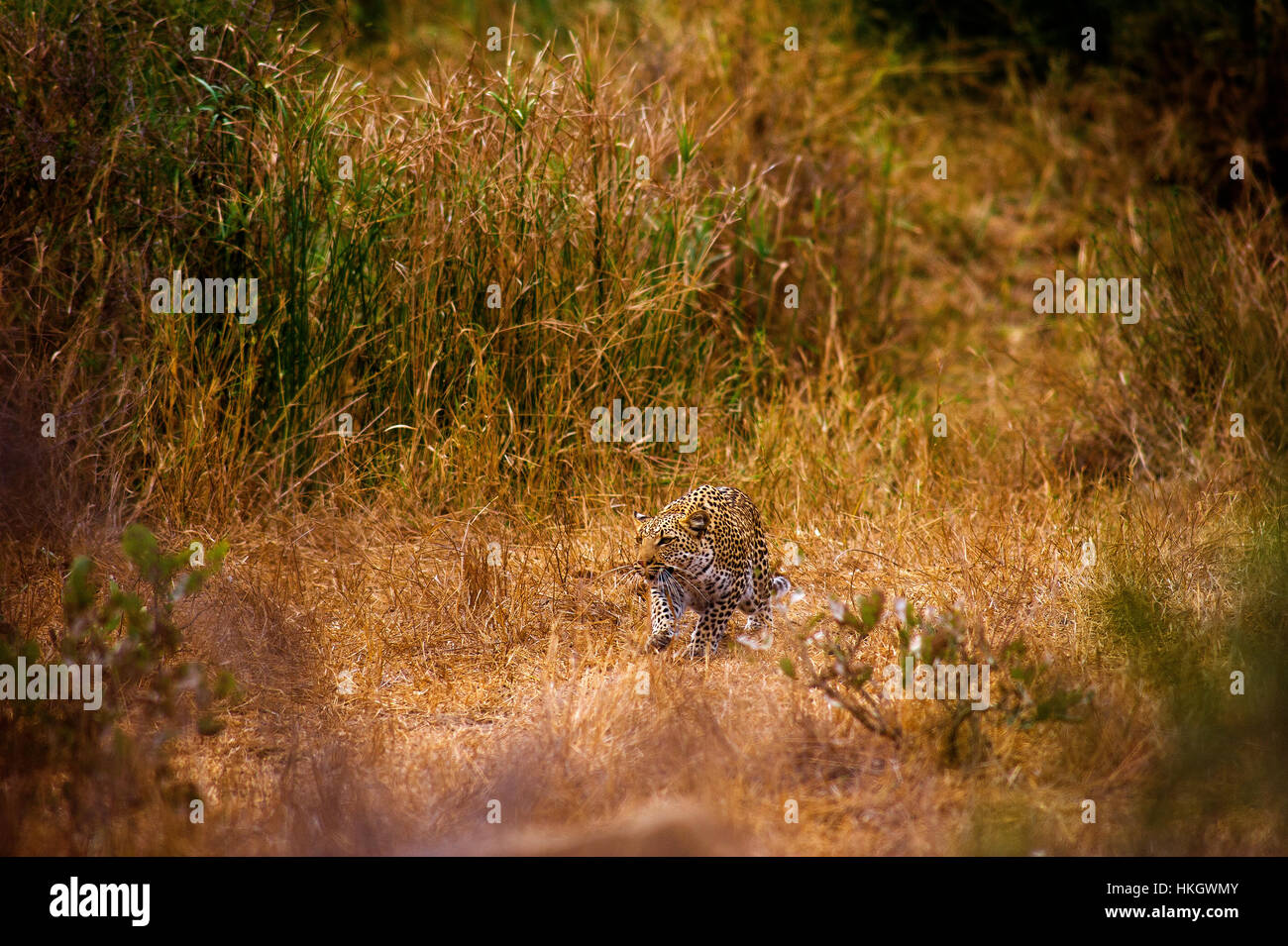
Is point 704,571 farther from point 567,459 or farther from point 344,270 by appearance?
point 344,270

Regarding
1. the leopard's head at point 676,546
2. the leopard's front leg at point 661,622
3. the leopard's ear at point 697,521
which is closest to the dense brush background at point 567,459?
the leopard's front leg at point 661,622

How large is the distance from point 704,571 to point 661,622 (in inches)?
9.2

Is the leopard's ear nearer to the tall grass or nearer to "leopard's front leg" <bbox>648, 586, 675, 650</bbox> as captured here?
"leopard's front leg" <bbox>648, 586, 675, 650</bbox>

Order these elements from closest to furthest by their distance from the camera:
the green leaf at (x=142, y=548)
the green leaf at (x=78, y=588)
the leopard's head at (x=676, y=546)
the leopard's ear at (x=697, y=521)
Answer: the green leaf at (x=78, y=588), the green leaf at (x=142, y=548), the leopard's head at (x=676, y=546), the leopard's ear at (x=697, y=521)

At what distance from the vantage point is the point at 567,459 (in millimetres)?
6156

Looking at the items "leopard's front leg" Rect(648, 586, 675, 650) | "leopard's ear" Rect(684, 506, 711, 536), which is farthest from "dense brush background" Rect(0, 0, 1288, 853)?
"leopard's ear" Rect(684, 506, 711, 536)

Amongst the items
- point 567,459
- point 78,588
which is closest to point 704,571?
point 567,459

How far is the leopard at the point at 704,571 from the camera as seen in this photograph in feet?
15.4

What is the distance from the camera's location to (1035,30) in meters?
10.7

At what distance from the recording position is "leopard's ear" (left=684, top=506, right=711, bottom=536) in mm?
4773

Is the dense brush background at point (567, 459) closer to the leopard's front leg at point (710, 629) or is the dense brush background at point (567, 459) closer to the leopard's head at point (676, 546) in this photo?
the leopard's front leg at point (710, 629)
